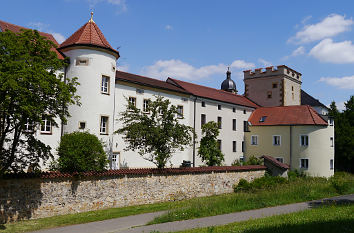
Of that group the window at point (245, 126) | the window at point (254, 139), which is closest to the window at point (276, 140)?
the window at point (254, 139)

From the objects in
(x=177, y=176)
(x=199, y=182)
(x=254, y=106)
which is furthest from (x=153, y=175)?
(x=254, y=106)

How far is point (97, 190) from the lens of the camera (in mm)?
17516

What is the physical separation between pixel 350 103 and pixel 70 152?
43.2 metres

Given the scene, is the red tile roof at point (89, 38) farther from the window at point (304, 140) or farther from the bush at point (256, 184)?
the window at point (304, 140)

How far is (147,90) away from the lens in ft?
93.8

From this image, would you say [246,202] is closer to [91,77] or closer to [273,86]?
[91,77]

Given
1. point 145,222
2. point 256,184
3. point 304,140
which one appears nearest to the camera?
point 145,222

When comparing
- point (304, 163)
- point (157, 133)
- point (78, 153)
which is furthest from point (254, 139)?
point (78, 153)

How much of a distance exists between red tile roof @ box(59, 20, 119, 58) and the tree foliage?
103 ft

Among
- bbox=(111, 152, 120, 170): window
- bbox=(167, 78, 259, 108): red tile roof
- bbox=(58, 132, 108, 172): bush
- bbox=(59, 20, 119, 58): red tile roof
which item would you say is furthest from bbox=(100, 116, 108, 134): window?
bbox=(167, 78, 259, 108): red tile roof

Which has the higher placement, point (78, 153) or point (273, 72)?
point (273, 72)

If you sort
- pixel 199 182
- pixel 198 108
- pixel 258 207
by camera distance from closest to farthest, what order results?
pixel 258 207, pixel 199 182, pixel 198 108

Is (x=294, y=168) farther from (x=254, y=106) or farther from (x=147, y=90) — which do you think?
(x=147, y=90)

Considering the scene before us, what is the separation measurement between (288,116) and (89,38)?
82.3 feet
